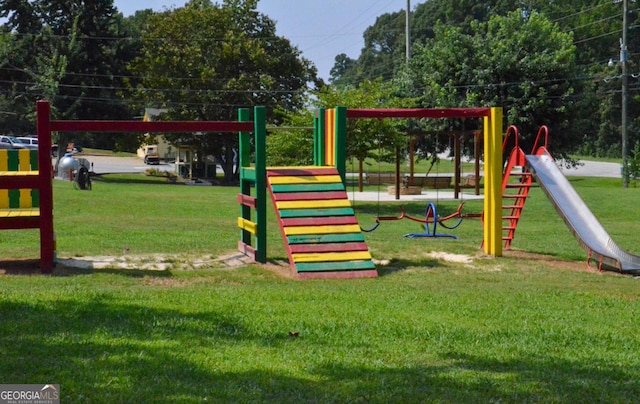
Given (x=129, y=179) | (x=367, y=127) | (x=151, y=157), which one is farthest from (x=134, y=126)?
(x=151, y=157)

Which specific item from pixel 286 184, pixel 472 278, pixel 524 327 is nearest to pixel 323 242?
pixel 286 184

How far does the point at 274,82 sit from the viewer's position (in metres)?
51.0

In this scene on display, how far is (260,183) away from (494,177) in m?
4.14

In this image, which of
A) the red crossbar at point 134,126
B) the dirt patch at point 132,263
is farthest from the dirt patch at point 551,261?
the red crossbar at point 134,126

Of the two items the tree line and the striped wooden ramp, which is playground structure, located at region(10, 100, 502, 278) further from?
the tree line

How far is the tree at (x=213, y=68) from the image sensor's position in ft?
165

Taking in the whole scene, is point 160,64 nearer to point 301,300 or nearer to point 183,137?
point 183,137

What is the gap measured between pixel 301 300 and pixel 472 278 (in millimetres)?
3660

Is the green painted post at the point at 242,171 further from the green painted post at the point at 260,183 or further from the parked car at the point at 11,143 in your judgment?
the parked car at the point at 11,143

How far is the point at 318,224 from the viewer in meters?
13.2

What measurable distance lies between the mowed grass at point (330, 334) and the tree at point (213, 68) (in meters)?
36.4

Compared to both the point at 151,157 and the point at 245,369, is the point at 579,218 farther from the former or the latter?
the point at 151,157

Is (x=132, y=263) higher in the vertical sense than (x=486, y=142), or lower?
lower

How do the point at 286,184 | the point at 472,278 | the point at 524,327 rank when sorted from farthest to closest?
the point at 286,184 → the point at 472,278 → the point at 524,327
